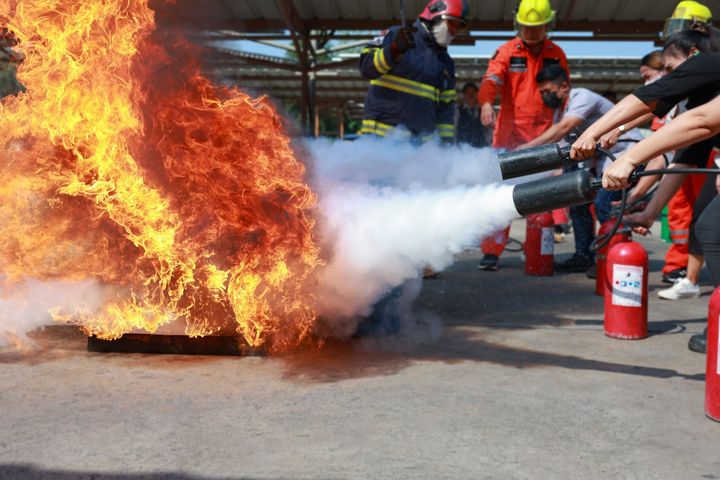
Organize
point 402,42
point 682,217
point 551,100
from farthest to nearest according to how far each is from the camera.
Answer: point 551,100, point 682,217, point 402,42

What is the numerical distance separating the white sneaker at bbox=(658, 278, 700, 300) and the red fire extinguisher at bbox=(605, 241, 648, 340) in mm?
1597

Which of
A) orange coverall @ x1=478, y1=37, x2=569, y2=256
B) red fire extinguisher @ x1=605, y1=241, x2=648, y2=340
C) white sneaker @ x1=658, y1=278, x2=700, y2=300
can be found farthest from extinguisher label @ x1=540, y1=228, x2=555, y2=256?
red fire extinguisher @ x1=605, y1=241, x2=648, y2=340

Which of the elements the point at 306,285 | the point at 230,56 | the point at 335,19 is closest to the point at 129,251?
the point at 306,285

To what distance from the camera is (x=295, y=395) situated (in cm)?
343

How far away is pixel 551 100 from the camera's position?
23.6ft

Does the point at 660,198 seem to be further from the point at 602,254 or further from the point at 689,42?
the point at 602,254

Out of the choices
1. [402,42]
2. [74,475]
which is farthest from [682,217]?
[74,475]

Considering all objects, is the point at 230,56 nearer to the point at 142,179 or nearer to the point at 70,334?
the point at 142,179

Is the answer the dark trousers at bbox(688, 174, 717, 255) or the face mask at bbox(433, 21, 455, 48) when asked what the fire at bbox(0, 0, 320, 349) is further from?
the dark trousers at bbox(688, 174, 717, 255)

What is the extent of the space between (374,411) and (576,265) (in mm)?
4990

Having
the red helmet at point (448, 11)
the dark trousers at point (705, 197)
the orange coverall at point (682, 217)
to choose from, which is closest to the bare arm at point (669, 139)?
the dark trousers at point (705, 197)

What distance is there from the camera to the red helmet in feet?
20.3

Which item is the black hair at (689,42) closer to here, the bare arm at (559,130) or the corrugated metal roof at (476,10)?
the bare arm at (559,130)

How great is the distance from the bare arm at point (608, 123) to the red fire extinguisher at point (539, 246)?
11.4 ft
